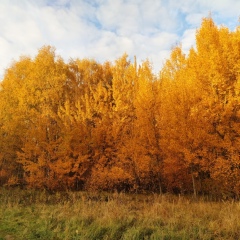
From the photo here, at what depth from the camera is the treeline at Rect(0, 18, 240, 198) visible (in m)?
14.2

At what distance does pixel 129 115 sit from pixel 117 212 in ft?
45.5

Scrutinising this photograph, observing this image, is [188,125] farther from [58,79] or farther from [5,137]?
[5,137]

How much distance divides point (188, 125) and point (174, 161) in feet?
9.13

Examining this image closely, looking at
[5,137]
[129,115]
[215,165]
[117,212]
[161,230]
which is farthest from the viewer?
[5,137]

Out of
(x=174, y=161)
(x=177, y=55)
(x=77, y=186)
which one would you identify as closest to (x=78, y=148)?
(x=77, y=186)

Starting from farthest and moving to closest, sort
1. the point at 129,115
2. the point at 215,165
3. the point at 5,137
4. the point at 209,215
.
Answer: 1. the point at 5,137
2. the point at 129,115
3. the point at 215,165
4. the point at 209,215

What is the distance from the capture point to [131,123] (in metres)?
20.0

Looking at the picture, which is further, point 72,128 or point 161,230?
point 72,128

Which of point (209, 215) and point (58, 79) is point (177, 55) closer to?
point (58, 79)

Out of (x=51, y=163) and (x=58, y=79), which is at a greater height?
(x=58, y=79)

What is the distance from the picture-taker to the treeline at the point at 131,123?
14.2 m

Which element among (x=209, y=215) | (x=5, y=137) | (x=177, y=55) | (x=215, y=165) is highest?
(x=177, y=55)

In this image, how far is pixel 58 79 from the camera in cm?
2277

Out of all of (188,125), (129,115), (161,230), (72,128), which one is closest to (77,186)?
(72,128)
